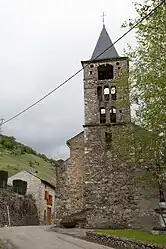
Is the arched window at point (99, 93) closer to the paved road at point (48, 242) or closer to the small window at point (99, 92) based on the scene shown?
the small window at point (99, 92)

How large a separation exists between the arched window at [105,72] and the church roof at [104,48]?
865 mm

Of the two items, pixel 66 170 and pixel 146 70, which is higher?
pixel 146 70

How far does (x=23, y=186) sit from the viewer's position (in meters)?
54.7

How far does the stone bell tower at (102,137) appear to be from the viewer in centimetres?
3362

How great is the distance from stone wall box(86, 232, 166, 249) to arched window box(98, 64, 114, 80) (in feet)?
54.8

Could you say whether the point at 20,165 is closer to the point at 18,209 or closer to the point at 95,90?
the point at 18,209

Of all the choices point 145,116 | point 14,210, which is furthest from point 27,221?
point 145,116

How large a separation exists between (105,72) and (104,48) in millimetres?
2268

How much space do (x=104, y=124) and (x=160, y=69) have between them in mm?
17440

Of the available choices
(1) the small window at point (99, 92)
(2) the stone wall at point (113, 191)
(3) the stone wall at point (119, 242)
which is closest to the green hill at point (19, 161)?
(1) the small window at point (99, 92)

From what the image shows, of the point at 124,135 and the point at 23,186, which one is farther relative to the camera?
the point at 23,186

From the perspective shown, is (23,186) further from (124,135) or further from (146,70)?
(146,70)

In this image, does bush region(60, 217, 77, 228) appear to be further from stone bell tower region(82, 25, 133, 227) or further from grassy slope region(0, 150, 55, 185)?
grassy slope region(0, 150, 55, 185)

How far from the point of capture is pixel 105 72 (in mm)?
38938
